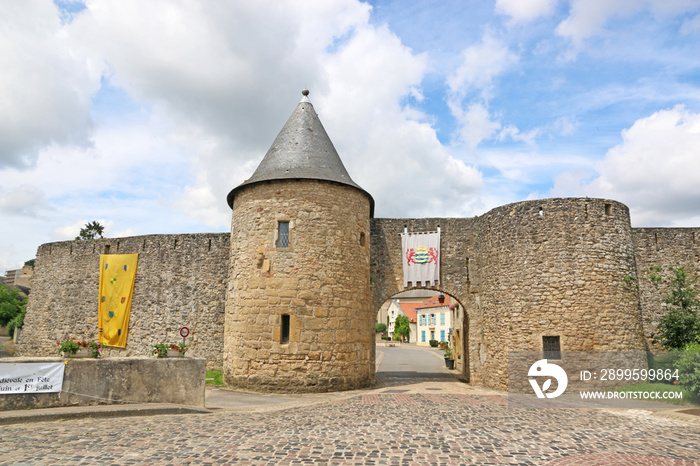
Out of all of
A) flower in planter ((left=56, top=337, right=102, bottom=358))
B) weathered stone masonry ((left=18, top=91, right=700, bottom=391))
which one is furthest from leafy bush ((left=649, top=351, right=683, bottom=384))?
flower in planter ((left=56, top=337, right=102, bottom=358))

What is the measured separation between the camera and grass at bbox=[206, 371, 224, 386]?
46.2 ft

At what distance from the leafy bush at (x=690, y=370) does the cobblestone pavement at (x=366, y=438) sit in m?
2.14

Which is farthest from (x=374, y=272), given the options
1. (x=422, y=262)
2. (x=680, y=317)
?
(x=680, y=317)

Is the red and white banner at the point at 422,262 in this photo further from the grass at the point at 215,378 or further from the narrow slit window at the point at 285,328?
the grass at the point at 215,378

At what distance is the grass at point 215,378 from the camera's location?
46.2ft

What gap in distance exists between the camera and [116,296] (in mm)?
18250

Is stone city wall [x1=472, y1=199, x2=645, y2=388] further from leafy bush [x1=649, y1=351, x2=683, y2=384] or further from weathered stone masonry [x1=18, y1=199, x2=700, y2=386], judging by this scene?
leafy bush [x1=649, y1=351, x2=683, y2=384]

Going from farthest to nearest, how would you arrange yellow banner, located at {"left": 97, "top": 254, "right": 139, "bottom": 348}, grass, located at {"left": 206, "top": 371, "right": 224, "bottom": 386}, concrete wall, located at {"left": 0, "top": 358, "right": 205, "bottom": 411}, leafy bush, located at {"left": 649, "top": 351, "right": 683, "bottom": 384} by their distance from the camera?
yellow banner, located at {"left": 97, "top": 254, "right": 139, "bottom": 348} → grass, located at {"left": 206, "top": 371, "right": 224, "bottom": 386} → leafy bush, located at {"left": 649, "top": 351, "right": 683, "bottom": 384} → concrete wall, located at {"left": 0, "top": 358, "right": 205, "bottom": 411}

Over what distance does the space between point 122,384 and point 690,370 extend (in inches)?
528

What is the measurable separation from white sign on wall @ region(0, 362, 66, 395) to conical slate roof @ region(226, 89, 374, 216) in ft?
23.6

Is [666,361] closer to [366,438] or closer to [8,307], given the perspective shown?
[366,438]

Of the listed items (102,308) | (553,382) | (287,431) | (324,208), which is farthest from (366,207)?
(102,308)

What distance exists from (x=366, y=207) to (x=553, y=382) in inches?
303

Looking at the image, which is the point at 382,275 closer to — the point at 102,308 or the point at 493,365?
the point at 493,365
